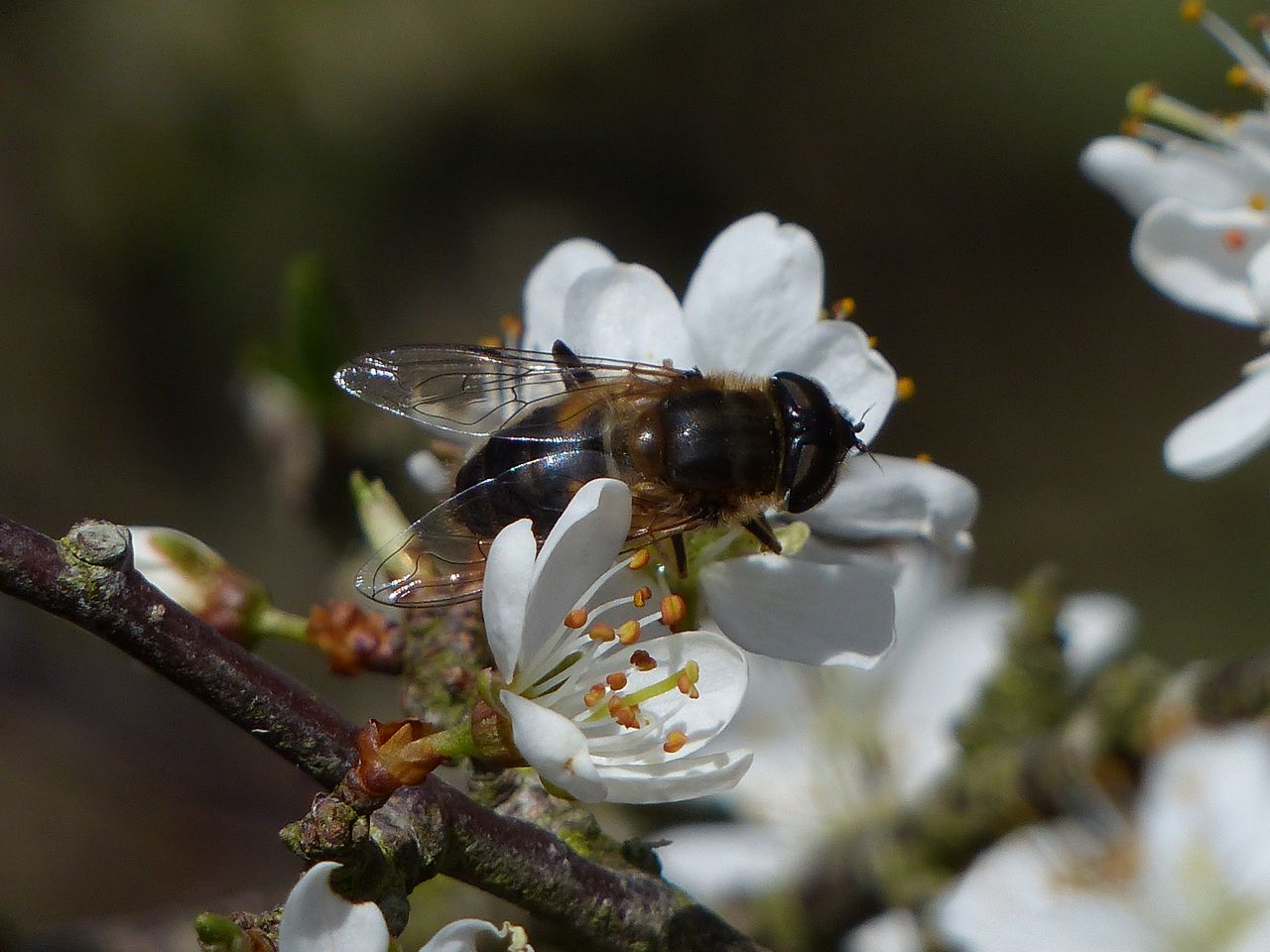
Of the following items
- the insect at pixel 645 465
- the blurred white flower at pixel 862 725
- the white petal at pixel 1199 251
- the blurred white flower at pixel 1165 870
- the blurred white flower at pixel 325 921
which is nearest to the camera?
the blurred white flower at pixel 325 921

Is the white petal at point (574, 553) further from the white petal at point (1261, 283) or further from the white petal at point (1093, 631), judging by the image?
the white petal at point (1093, 631)

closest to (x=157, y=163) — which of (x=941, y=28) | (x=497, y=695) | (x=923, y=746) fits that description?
(x=941, y=28)

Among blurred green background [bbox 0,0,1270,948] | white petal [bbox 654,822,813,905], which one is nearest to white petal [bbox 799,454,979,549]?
white petal [bbox 654,822,813,905]

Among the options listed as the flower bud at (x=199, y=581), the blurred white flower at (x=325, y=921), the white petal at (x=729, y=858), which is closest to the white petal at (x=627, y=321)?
the flower bud at (x=199, y=581)

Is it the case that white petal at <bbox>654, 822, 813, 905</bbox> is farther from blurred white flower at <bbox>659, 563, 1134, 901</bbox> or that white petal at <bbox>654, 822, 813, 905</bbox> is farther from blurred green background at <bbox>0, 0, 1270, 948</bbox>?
blurred green background at <bbox>0, 0, 1270, 948</bbox>

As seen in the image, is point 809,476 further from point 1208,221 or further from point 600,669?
point 1208,221
